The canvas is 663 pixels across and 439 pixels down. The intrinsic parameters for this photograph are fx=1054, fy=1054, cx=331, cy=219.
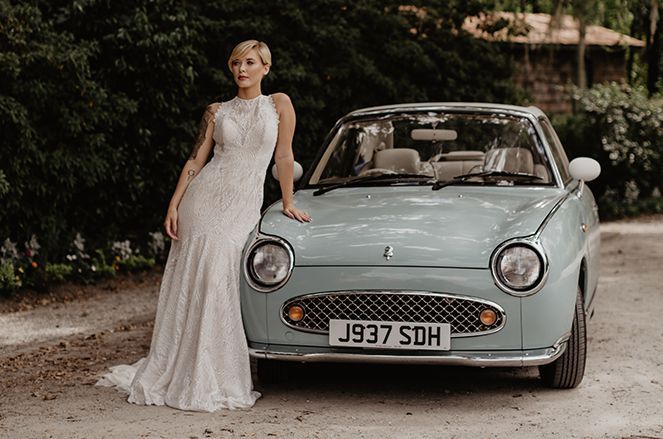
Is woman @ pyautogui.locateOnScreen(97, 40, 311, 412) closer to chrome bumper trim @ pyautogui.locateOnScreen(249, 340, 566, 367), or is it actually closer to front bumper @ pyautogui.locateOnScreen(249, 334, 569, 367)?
front bumper @ pyautogui.locateOnScreen(249, 334, 569, 367)

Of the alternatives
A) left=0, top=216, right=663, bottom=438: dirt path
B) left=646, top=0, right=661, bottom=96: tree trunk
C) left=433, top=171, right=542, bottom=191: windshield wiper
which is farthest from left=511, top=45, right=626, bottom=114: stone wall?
left=433, top=171, right=542, bottom=191: windshield wiper

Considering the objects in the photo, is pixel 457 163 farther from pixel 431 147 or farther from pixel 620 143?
pixel 620 143

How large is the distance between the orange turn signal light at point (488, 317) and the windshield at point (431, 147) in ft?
4.99

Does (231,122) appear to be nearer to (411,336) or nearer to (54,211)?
(411,336)

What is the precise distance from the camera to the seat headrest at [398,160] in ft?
21.0

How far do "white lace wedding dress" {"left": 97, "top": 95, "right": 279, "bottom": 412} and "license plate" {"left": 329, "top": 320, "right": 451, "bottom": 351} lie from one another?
55 centimetres

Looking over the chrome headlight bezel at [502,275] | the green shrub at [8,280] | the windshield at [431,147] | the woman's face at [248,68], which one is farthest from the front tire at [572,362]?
the green shrub at [8,280]

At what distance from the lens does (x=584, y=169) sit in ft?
21.0

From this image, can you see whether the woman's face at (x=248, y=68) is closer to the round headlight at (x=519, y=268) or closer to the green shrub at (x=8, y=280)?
Answer: the round headlight at (x=519, y=268)

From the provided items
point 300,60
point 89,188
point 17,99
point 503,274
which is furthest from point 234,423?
point 300,60

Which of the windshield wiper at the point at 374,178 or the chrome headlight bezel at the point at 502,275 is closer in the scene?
the chrome headlight bezel at the point at 502,275

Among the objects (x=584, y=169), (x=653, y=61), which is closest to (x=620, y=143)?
(x=584, y=169)

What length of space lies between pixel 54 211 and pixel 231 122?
14.5 ft

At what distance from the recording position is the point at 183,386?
17.2ft
